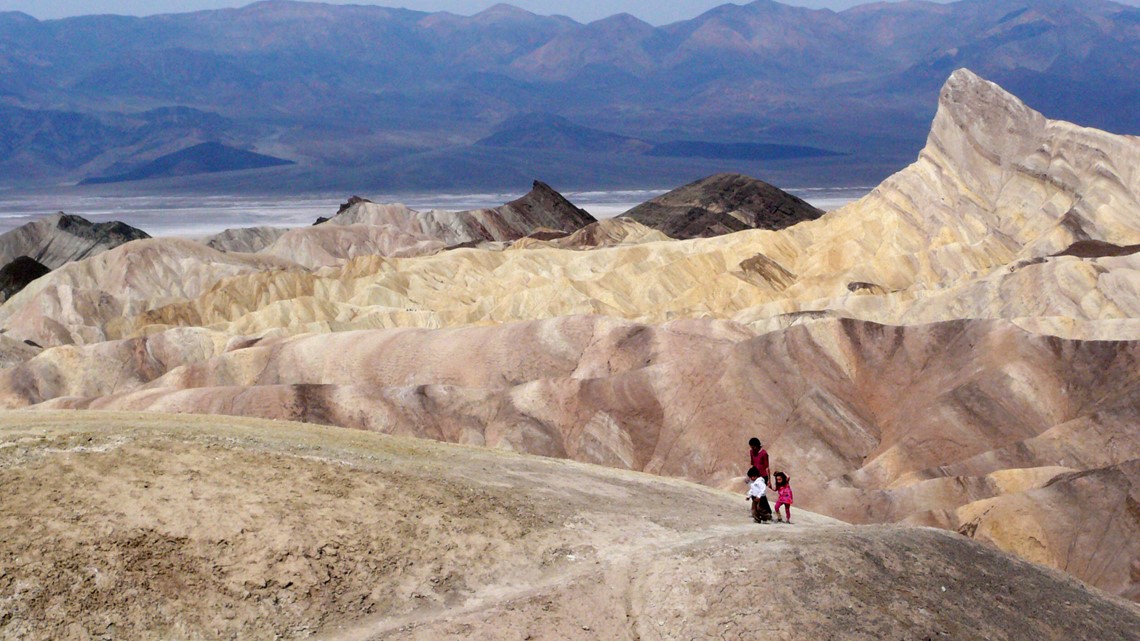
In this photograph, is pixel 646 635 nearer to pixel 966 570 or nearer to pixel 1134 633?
pixel 966 570

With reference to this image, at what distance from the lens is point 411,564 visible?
72.7 feet

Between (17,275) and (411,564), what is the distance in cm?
12016

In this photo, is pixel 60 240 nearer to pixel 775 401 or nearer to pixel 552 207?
pixel 552 207

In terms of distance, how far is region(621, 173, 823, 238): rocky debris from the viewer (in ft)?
488

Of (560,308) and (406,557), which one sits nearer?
(406,557)

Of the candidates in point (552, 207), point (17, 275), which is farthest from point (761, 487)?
point (552, 207)

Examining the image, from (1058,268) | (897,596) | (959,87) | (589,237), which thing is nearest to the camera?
(897,596)

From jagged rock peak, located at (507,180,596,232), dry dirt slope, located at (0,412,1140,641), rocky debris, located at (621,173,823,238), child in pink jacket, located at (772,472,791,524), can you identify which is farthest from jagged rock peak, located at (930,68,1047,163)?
dry dirt slope, located at (0,412,1140,641)

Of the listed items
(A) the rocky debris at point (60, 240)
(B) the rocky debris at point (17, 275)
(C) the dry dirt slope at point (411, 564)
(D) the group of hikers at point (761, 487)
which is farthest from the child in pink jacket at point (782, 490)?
(A) the rocky debris at point (60, 240)

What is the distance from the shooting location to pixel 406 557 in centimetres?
2233

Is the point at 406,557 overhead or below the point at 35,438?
below

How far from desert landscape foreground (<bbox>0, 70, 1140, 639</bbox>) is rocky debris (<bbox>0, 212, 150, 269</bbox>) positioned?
56.7 ft

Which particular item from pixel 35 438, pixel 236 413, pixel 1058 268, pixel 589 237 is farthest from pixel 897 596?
pixel 589 237

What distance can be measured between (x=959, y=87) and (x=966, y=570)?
100 m
